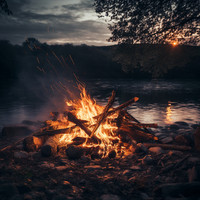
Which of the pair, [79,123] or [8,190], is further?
[79,123]

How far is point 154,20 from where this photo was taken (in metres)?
8.59

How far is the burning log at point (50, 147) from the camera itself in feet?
19.1

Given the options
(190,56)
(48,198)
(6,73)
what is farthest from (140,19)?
(6,73)

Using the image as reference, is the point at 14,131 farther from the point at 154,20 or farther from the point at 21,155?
the point at 154,20

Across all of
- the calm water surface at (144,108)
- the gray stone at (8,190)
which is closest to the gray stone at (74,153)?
the gray stone at (8,190)

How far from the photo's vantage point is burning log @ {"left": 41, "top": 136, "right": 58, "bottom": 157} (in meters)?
5.83

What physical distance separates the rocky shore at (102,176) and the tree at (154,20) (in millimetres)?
5202

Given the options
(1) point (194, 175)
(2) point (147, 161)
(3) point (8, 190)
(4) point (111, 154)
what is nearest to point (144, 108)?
(4) point (111, 154)

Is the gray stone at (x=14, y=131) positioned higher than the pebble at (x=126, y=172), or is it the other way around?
the pebble at (x=126, y=172)

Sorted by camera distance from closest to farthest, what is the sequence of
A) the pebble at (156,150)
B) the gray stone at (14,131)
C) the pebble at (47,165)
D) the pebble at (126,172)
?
the pebble at (126,172) < the pebble at (47,165) < the pebble at (156,150) < the gray stone at (14,131)

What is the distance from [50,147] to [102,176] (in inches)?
79.6

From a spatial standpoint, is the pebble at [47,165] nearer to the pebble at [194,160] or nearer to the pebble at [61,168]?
the pebble at [61,168]

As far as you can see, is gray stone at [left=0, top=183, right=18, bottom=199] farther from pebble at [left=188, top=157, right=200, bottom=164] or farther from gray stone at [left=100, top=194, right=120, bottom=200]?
pebble at [left=188, top=157, right=200, bottom=164]

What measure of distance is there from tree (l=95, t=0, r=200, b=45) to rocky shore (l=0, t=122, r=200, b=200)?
5202mm
